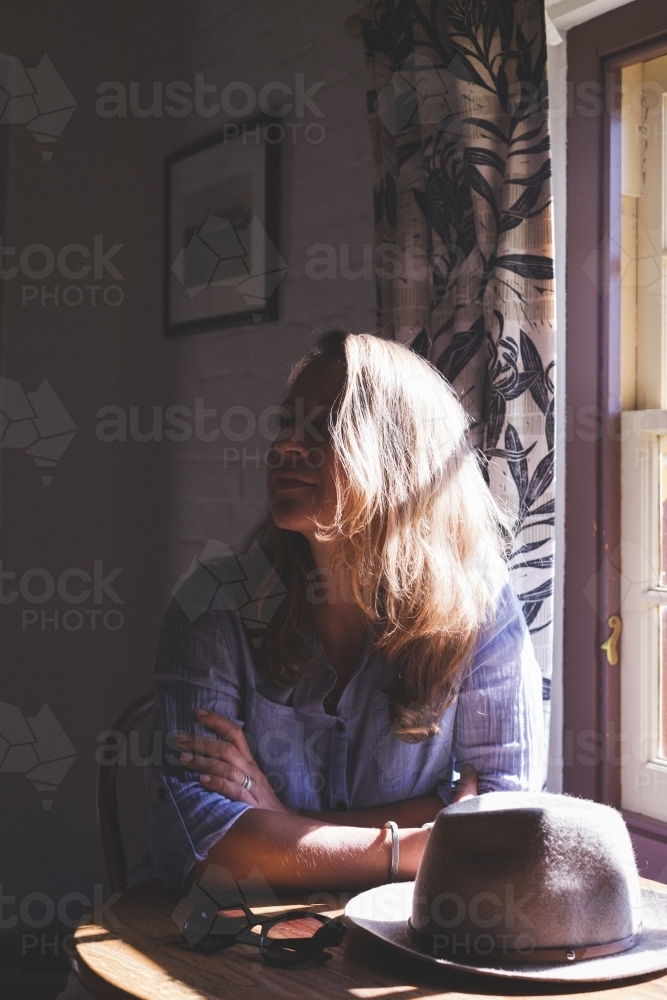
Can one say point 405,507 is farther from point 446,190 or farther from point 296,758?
point 446,190

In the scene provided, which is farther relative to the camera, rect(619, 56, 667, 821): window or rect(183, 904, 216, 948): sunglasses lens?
rect(619, 56, 667, 821): window

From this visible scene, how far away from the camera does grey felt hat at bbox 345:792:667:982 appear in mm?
854

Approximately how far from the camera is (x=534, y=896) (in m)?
0.85

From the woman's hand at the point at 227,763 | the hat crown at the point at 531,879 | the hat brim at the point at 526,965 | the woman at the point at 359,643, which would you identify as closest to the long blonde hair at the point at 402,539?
the woman at the point at 359,643

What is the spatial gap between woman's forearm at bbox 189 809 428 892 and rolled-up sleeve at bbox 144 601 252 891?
2 cm

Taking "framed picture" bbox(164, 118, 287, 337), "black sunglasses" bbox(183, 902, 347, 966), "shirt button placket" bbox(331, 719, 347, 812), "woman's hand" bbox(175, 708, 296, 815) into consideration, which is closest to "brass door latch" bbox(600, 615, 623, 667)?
"shirt button placket" bbox(331, 719, 347, 812)

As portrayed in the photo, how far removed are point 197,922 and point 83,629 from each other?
1747 millimetres

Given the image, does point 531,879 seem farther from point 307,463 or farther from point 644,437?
point 644,437

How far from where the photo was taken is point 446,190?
1.69m

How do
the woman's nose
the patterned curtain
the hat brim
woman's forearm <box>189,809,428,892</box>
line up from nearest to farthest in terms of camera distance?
the hat brim < woman's forearm <box>189,809,428,892</box> < the woman's nose < the patterned curtain

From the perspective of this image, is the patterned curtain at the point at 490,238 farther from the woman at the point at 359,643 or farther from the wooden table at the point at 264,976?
the wooden table at the point at 264,976

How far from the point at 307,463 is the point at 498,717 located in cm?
45

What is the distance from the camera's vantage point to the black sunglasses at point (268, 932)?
92 centimetres

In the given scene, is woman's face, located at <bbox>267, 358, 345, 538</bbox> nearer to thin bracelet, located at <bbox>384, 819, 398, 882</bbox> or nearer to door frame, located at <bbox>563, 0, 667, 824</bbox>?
thin bracelet, located at <bbox>384, 819, 398, 882</bbox>
